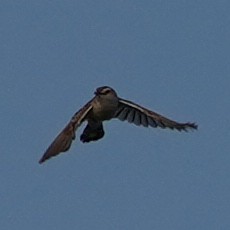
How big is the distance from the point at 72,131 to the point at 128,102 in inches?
75.3

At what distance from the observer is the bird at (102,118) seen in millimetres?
16016

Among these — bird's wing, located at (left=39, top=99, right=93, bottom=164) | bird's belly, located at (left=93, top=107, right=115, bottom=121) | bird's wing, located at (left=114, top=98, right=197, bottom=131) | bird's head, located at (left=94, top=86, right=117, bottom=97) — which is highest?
bird's wing, located at (left=114, top=98, right=197, bottom=131)

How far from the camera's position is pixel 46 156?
15602 mm

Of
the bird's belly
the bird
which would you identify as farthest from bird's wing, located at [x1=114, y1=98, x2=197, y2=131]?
the bird's belly

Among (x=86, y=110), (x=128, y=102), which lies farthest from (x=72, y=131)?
(x=128, y=102)

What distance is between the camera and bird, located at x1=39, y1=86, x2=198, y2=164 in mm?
16016

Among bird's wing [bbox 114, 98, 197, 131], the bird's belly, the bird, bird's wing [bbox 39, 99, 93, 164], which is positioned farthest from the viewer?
bird's wing [bbox 114, 98, 197, 131]

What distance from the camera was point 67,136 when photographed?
1622cm

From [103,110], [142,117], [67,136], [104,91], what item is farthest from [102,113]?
[142,117]

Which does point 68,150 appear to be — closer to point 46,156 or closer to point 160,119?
point 46,156

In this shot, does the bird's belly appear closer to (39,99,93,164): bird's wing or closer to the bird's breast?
the bird's breast

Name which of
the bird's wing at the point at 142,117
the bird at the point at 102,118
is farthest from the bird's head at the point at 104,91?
the bird's wing at the point at 142,117

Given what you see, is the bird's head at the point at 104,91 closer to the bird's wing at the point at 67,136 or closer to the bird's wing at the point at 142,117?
the bird's wing at the point at 67,136

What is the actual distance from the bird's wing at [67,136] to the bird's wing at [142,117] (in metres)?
1.06
